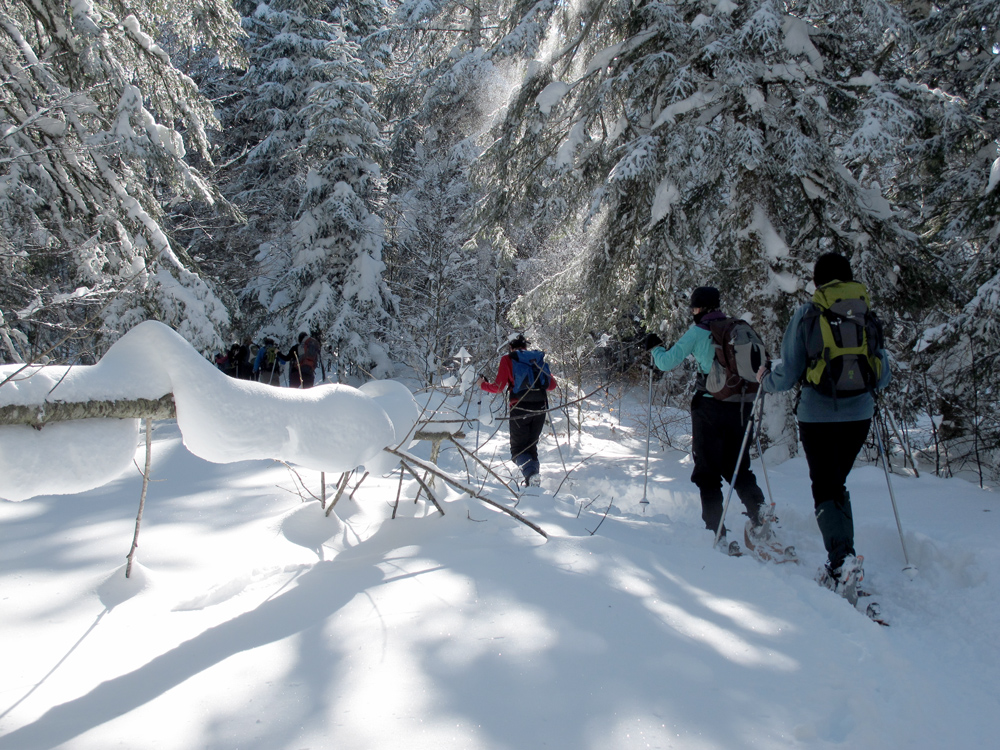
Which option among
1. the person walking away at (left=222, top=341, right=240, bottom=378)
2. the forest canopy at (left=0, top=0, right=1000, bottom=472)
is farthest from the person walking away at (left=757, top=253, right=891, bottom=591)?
the person walking away at (left=222, top=341, right=240, bottom=378)

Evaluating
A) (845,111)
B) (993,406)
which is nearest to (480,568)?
(993,406)

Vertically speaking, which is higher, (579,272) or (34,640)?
(579,272)

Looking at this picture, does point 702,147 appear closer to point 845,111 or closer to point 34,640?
point 845,111

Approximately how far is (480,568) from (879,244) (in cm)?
544

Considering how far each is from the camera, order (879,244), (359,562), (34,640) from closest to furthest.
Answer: (34,640)
(359,562)
(879,244)

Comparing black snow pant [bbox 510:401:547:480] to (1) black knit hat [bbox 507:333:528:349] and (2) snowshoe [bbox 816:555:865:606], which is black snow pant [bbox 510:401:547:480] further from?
(2) snowshoe [bbox 816:555:865:606]

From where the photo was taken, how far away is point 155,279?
18.4 feet

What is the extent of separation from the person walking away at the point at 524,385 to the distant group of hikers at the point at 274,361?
22.3 ft

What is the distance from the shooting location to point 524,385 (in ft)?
18.1

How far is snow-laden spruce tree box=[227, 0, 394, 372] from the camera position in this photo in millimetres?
14297

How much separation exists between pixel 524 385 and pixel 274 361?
32.0ft

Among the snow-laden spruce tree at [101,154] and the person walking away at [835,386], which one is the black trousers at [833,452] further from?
the snow-laden spruce tree at [101,154]

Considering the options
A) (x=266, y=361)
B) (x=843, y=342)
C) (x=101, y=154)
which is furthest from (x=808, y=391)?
(x=266, y=361)

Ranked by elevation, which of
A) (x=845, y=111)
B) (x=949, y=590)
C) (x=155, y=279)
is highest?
(x=845, y=111)
